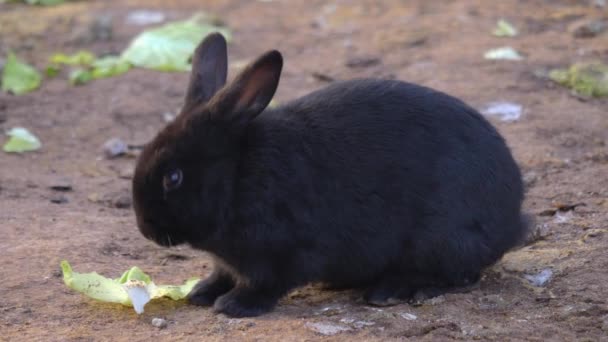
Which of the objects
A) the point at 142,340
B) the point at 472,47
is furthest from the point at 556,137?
the point at 142,340

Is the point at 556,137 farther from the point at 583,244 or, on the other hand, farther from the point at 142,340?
the point at 142,340

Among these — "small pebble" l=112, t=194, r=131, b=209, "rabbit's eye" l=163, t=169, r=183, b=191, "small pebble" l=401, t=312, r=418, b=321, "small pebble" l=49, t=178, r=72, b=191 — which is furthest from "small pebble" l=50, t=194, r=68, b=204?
"small pebble" l=401, t=312, r=418, b=321

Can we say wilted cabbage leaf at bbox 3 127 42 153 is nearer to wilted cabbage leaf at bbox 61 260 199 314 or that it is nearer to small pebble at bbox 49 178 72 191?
small pebble at bbox 49 178 72 191

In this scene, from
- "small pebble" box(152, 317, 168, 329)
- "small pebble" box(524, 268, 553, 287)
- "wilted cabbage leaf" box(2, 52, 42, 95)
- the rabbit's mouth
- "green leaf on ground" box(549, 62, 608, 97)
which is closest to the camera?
"small pebble" box(152, 317, 168, 329)

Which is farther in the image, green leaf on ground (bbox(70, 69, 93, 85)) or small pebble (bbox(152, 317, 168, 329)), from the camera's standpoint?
green leaf on ground (bbox(70, 69, 93, 85))

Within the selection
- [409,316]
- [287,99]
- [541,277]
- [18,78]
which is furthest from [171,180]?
[18,78]

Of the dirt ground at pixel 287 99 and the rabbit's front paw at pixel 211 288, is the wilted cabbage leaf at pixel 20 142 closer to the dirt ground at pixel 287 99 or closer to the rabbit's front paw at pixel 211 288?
the dirt ground at pixel 287 99

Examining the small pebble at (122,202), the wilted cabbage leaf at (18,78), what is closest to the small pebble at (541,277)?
the small pebble at (122,202)
